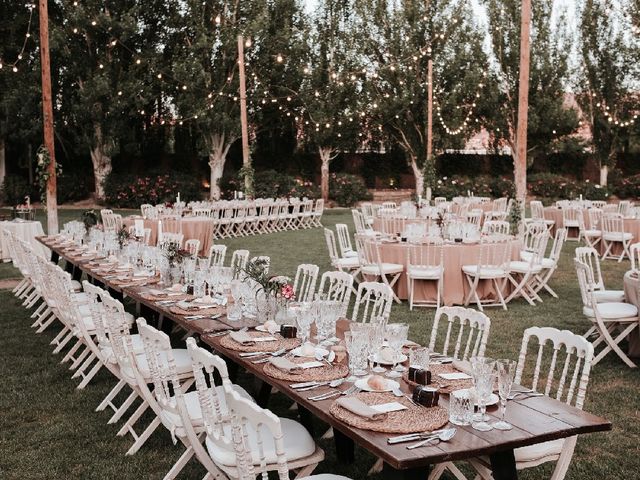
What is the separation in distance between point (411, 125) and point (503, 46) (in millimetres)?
4752

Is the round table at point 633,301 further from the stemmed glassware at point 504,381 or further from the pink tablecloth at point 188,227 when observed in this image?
the pink tablecloth at point 188,227

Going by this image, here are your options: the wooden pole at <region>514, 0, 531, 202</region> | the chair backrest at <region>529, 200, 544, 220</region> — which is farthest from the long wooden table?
the chair backrest at <region>529, 200, 544, 220</region>

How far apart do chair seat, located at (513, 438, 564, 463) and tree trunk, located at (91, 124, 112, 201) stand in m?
23.5

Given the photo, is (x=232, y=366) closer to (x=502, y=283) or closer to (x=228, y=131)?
(x=502, y=283)

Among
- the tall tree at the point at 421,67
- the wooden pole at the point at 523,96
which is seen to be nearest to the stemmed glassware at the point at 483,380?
the wooden pole at the point at 523,96

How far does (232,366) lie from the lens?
4.81 m

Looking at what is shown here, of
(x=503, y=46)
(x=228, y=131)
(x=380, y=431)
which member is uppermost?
(x=503, y=46)

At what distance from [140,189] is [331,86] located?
311 inches

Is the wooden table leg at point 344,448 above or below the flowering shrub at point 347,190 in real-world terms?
below

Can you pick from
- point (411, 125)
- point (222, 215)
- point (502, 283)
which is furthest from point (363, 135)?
point (502, 283)

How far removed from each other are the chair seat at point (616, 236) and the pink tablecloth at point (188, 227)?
7.54 metres

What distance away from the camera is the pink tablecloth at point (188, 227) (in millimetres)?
12984

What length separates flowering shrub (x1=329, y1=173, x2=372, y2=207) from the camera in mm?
25844

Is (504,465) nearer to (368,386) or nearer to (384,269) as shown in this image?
(368,386)
